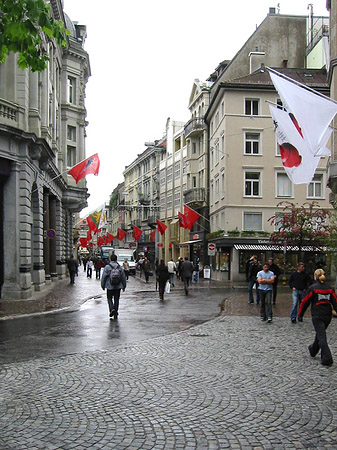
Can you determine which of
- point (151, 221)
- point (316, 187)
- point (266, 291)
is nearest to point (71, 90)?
point (316, 187)

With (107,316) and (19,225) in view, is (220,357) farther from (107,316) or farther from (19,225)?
(19,225)

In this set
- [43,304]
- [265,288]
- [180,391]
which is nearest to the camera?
[180,391]

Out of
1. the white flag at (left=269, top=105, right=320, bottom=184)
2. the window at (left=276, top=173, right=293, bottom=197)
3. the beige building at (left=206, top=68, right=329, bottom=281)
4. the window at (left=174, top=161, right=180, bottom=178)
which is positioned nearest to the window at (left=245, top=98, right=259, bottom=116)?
the beige building at (left=206, top=68, right=329, bottom=281)

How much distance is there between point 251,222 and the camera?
139 ft

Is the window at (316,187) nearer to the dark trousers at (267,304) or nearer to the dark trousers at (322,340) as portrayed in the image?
the dark trousers at (267,304)

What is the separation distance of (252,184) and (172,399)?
36695 mm

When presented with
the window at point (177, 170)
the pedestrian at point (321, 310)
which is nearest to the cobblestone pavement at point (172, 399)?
the pedestrian at point (321, 310)

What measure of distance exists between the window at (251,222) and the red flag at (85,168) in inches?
720

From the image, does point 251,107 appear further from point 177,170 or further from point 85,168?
point 177,170

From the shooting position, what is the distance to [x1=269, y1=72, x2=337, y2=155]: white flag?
1245 cm

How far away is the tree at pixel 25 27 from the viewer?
7629 millimetres

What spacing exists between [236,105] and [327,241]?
892 inches

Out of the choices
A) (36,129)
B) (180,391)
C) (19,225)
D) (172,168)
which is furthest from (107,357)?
(172,168)

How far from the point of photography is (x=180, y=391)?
720cm
